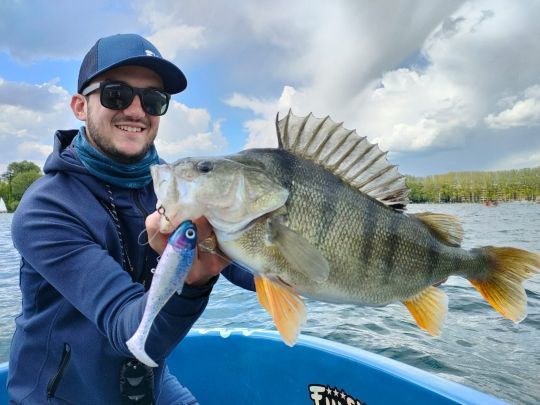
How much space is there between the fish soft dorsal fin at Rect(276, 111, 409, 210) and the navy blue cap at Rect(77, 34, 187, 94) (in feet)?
3.34

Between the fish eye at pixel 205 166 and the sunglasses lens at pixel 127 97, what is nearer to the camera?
the fish eye at pixel 205 166

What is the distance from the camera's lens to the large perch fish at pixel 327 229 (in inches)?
61.7

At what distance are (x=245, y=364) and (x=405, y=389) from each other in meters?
1.47

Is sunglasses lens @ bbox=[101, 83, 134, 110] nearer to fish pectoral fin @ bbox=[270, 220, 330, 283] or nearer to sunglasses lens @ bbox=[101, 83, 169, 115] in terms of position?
sunglasses lens @ bbox=[101, 83, 169, 115]

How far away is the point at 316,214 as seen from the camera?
1731 millimetres

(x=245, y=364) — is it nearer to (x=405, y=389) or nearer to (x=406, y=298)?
(x=405, y=389)

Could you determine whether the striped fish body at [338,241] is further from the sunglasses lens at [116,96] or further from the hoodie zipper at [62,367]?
the hoodie zipper at [62,367]

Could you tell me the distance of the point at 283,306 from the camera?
1639mm

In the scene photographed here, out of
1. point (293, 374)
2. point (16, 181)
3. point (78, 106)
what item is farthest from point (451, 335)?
point (16, 181)

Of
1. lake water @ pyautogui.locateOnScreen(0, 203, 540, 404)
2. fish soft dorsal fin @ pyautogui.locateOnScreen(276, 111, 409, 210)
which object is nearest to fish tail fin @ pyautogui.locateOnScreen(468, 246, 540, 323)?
fish soft dorsal fin @ pyautogui.locateOnScreen(276, 111, 409, 210)

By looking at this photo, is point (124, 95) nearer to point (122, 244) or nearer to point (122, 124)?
point (122, 124)

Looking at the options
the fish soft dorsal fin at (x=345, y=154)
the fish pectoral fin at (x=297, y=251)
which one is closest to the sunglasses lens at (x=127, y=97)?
the fish soft dorsal fin at (x=345, y=154)

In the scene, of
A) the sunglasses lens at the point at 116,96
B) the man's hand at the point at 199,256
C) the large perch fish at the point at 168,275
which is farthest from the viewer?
the sunglasses lens at the point at 116,96

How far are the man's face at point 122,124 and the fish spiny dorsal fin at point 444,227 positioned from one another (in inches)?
65.2
